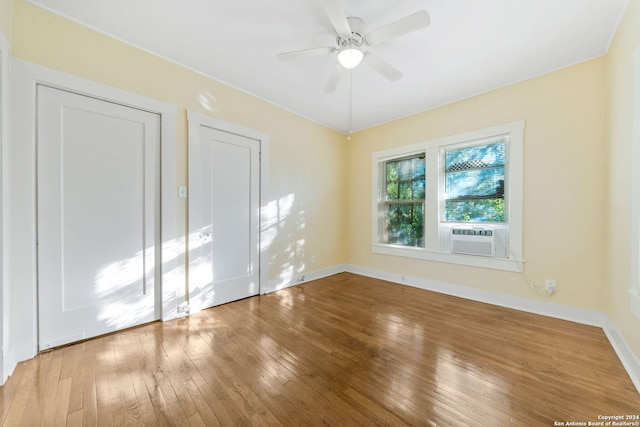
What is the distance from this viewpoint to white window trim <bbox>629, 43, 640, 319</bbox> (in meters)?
1.65

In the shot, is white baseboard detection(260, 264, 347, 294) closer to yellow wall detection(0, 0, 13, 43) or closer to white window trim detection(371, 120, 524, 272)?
white window trim detection(371, 120, 524, 272)

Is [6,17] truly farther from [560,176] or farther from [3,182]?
[560,176]

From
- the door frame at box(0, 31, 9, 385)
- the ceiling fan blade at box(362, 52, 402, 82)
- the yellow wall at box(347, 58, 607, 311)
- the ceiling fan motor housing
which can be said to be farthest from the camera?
the yellow wall at box(347, 58, 607, 311)

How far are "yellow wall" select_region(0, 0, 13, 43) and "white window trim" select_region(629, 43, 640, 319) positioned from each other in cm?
434

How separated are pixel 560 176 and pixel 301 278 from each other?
351 centimetres

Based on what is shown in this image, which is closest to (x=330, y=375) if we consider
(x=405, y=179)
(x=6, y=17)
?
(x=405, y=179)

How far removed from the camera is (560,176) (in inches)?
103

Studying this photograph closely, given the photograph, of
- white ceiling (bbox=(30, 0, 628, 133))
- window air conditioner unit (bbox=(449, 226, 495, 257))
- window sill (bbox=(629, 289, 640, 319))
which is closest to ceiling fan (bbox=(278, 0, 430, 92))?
white ceiling (bbox=(30, 0, 628, 133))

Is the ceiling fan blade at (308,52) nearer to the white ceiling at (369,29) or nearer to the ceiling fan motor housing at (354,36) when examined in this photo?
the ceiling fan motor housing at (354,36)

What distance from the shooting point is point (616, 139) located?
2111 mm

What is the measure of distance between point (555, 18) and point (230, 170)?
3395 millimetres

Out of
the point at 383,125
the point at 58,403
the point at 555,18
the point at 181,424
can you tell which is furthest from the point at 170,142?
the point at 555,18

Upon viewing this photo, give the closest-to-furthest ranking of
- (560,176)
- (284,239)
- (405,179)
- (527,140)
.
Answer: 1. (560,176)
2. (527,140)
3. (284,239)
4. (405,179)

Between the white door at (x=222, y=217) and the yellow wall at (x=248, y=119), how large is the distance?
0.19 metres
